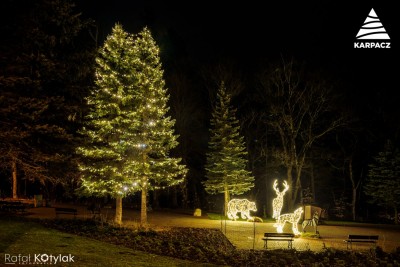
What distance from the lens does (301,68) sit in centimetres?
3697

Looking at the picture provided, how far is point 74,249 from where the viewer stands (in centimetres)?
1328

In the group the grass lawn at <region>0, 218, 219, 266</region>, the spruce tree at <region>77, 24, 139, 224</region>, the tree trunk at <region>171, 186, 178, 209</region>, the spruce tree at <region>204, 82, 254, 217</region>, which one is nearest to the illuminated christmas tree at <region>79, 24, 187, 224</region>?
the spruce tree at <region>77, 24, 139, 224</region>

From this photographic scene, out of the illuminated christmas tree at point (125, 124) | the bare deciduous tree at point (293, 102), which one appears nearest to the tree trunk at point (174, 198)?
the bare deciduous tree at point (293, 102)

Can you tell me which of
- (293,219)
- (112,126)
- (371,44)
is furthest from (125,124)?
(371,44)

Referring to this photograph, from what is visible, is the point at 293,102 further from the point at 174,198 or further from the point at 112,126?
the point at 112,126

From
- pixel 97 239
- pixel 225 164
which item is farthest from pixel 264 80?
pixel 97 239

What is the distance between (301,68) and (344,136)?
1054 cm

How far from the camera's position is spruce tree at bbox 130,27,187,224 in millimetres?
23375

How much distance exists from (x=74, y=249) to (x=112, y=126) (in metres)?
9.96

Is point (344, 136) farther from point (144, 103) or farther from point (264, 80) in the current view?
point (144, 103)

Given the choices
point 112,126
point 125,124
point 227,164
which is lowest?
point 227,164

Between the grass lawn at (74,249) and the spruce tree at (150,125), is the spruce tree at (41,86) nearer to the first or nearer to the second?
the spruce tree at (150,125)

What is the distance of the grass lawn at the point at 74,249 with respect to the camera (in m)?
11.9

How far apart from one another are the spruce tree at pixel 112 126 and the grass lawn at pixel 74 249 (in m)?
6.14
